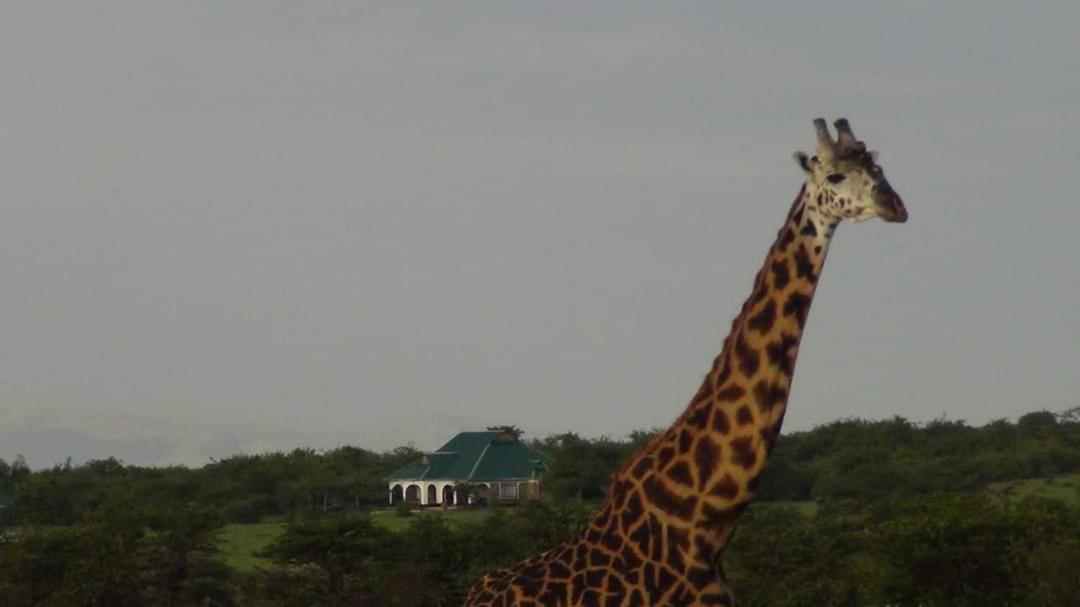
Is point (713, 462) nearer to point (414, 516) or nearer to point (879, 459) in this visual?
point (414, 516)

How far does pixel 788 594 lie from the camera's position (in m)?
37.7

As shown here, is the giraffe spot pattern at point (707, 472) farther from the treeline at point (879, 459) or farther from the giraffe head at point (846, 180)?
the treeline at point (879, 459)

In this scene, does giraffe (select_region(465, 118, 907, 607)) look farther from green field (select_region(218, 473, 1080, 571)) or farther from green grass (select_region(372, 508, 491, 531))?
Answer: green grass (select_region(372, 508, 491, 531))

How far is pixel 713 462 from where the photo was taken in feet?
29.5

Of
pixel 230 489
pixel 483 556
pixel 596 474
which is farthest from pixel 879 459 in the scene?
pixel 483 556

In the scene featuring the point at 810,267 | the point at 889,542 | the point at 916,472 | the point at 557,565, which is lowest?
the point at 557,565

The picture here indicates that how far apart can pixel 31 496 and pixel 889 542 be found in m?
40.4

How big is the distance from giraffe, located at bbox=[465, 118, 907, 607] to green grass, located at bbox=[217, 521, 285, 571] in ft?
120

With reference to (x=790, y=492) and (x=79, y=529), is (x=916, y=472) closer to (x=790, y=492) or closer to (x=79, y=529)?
(x=790, y=492)

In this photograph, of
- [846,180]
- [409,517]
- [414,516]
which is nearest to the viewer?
[846,180]

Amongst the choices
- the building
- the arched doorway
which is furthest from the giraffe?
the arched doorway

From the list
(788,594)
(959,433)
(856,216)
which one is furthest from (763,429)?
(959,433)

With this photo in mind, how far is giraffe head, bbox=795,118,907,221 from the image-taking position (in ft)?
27.1

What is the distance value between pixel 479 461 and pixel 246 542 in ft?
54.3
